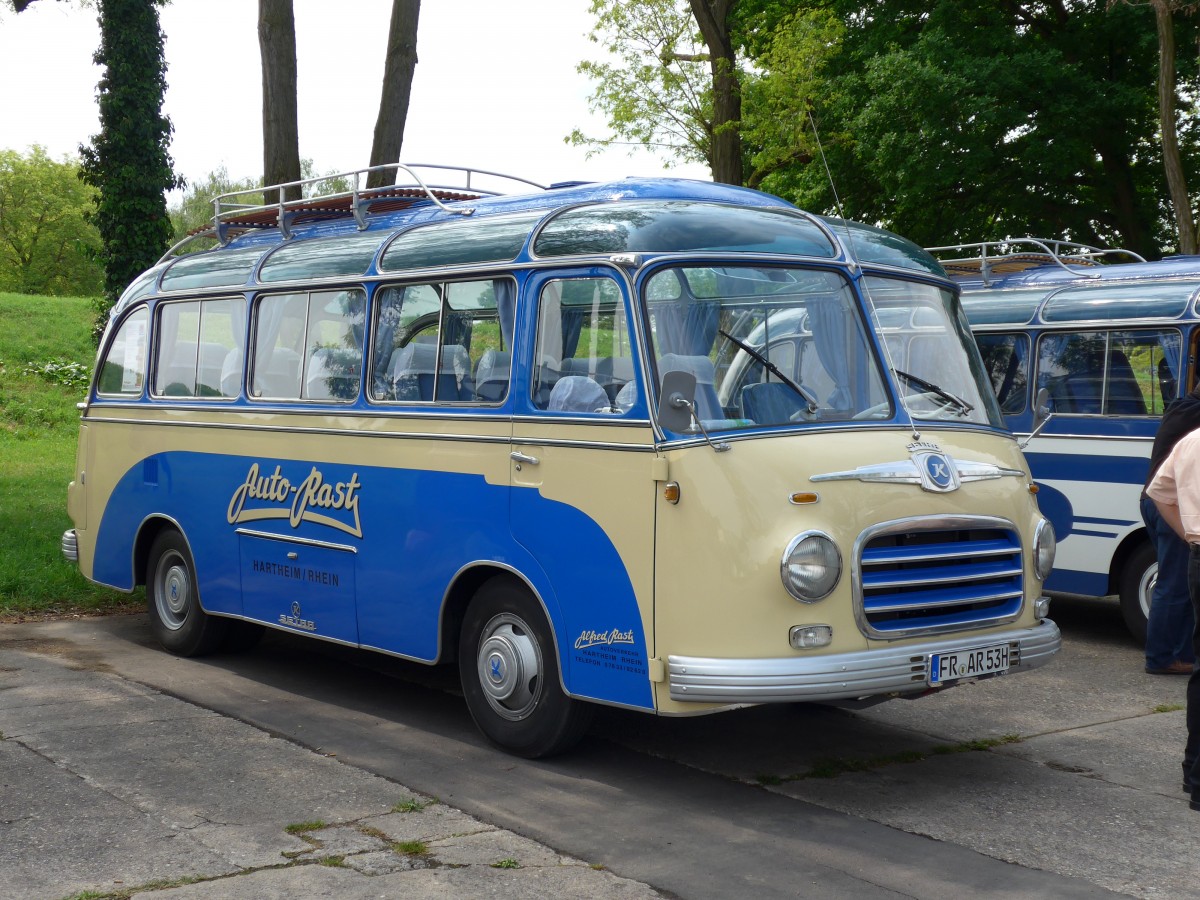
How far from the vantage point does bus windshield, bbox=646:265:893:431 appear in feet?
20.6

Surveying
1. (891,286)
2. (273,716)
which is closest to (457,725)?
(273,716)

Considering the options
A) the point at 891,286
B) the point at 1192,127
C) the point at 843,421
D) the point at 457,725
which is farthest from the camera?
the point at 1192,127

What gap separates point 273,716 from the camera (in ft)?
25.9

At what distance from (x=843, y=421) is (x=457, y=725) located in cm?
283

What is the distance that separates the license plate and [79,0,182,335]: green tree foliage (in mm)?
17725

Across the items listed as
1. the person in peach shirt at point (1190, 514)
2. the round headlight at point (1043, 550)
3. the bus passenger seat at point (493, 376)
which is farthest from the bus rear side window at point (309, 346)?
the person in peach shirt at point (1190, 514)

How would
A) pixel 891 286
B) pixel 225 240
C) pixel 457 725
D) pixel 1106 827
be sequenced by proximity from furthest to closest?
pixel 225 240
pixel 457 725
pixel 891 286
pixel 1106 827

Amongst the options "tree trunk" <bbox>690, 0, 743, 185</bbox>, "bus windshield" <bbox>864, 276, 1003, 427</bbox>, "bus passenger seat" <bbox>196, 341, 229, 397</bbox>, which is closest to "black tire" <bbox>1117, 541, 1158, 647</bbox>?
"bus windshield" <bbox>864, 276, 1003, 427</bbox>

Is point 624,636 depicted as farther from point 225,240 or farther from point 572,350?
point 225,240

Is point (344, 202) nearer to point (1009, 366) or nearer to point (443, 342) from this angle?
point (443, 342)

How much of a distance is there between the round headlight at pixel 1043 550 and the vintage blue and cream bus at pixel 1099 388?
11.1ft

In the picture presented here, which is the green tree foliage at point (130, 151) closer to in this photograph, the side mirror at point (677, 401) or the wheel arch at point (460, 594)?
the wheel arch at point (460, 594)

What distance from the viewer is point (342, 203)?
9.04 metres

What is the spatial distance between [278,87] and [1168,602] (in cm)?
1021
